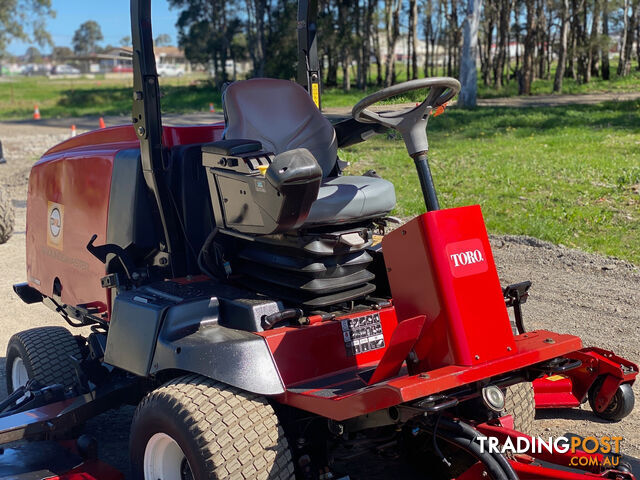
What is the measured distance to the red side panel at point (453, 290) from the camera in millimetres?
2709

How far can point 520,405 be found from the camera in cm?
356

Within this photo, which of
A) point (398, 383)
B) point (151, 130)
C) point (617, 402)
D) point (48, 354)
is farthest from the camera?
point (48, 354)

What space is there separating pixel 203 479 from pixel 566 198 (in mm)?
7372

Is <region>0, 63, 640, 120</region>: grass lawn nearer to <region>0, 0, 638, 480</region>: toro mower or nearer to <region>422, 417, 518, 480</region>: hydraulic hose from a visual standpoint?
<region>0, 0, 638, 480</region>: toro mower

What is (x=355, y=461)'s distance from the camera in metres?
3.75

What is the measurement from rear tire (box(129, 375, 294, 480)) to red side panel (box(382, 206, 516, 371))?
1.99 ft

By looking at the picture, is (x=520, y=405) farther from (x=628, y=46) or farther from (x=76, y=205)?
(x=628, y=46)

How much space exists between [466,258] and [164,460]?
1.42m

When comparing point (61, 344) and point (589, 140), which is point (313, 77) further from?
point (589, 140)

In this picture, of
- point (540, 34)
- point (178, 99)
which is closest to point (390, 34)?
point (540, 34)

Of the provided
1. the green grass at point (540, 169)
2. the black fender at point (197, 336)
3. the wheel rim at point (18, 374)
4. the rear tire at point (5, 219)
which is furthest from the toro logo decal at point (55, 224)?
the rear tire at point (5, 219)

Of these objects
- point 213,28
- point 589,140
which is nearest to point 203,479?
point 589,140

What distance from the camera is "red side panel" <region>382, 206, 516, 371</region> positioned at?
2.71 m
